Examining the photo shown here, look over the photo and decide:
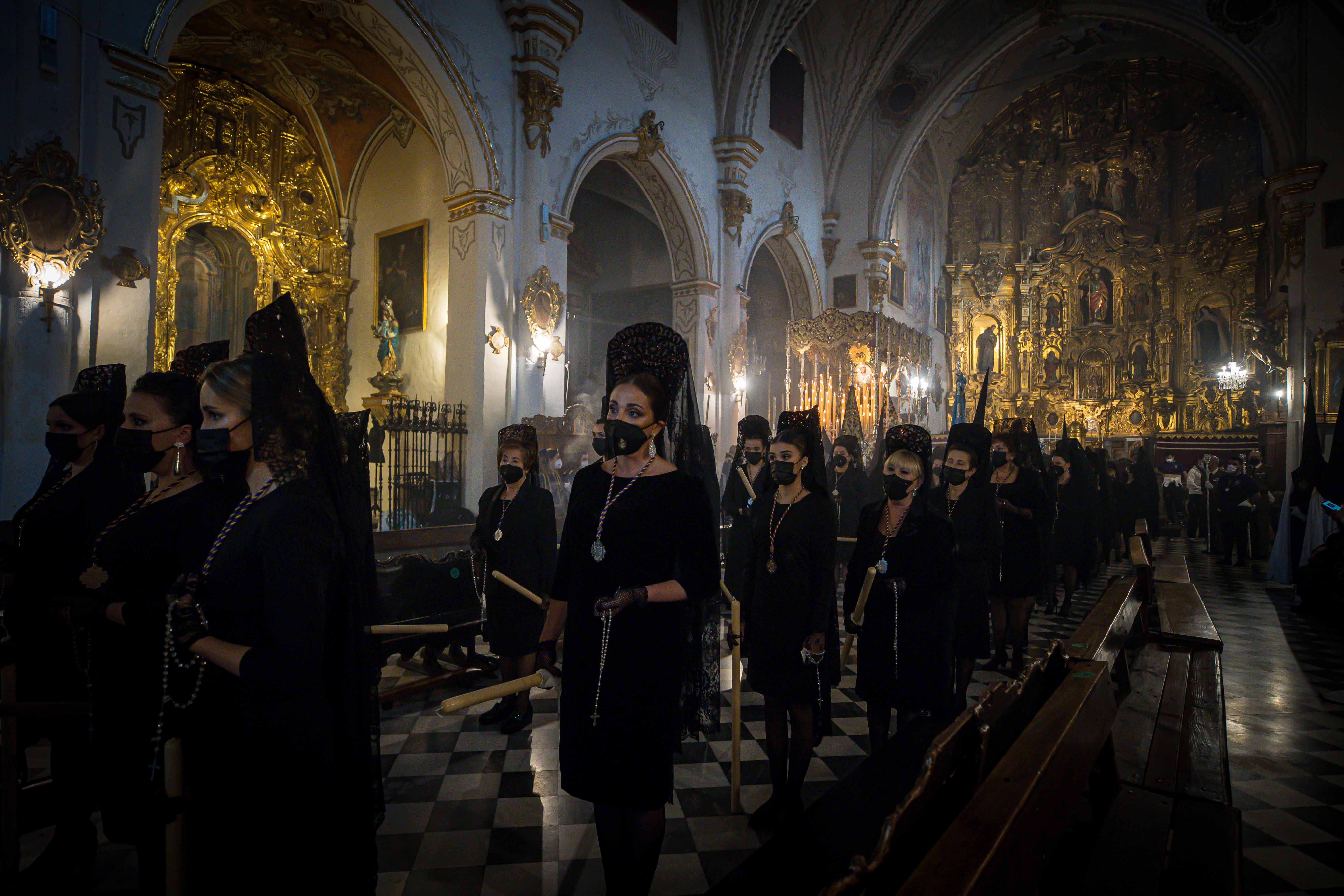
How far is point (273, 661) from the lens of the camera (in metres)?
1.69

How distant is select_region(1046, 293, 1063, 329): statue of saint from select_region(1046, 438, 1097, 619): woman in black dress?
20.0 m

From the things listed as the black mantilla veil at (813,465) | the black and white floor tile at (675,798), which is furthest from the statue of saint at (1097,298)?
the black mantilla veil at (813,465)

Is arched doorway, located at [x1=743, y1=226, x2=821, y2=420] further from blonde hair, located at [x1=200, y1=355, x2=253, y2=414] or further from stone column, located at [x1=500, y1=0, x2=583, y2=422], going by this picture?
blonde hair, located at [x1=200, y1=355, x2=253, y2=414]

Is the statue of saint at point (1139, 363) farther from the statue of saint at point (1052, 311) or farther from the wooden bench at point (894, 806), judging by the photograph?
the wooden bench at point (894, 806)

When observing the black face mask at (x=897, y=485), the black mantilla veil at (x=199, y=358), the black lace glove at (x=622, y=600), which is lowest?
the black lace glove at (x=622, y=600)

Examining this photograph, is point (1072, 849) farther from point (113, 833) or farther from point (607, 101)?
point (607, 101)

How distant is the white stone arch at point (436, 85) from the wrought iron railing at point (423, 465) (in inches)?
127

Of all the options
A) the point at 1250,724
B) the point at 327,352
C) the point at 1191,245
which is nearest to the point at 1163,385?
the point at 1191,245

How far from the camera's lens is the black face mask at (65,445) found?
2.85m

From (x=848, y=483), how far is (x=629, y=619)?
25.5ft

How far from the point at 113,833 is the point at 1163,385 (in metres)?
28.3

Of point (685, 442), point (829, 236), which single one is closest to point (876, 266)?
point (829, 236)

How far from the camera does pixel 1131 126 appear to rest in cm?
2400

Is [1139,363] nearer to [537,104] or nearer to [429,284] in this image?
[537,104]
